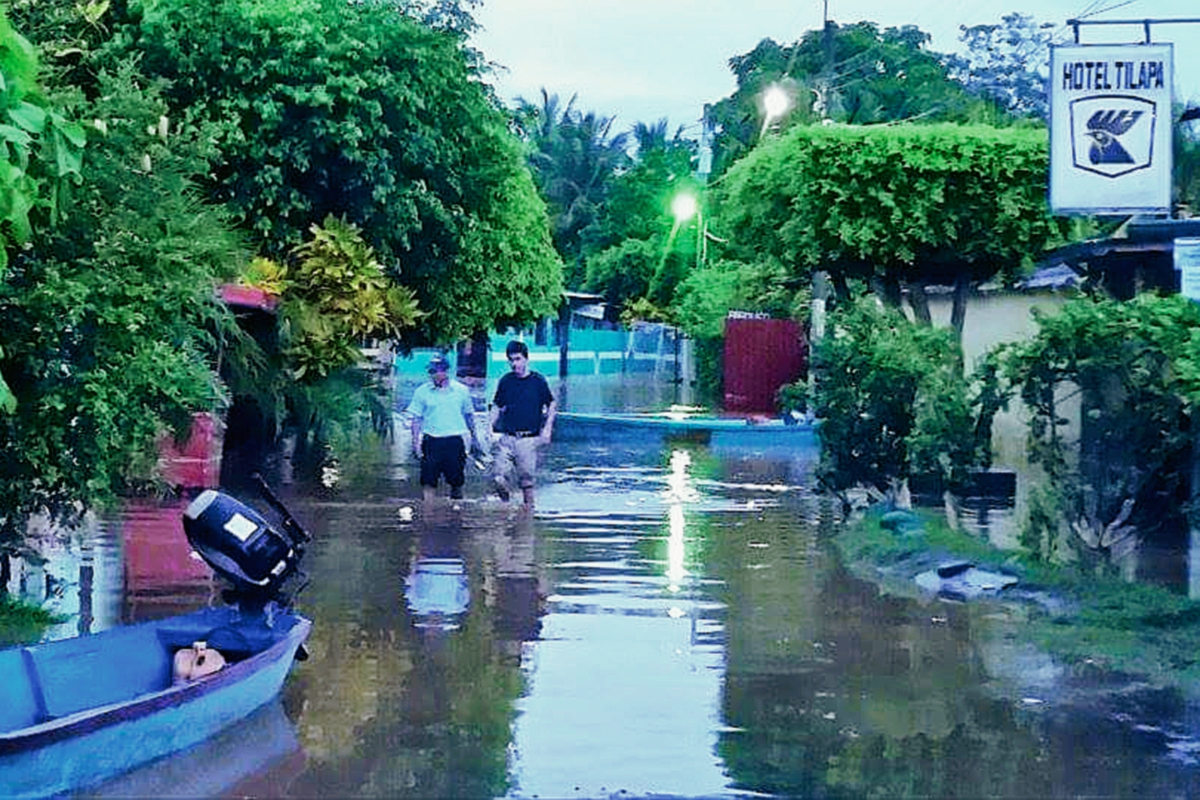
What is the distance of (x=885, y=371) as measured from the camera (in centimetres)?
1661

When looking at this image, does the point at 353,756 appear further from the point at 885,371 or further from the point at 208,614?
the point at 885,371

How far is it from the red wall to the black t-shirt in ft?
71.4

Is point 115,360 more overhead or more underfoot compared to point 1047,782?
more overhead

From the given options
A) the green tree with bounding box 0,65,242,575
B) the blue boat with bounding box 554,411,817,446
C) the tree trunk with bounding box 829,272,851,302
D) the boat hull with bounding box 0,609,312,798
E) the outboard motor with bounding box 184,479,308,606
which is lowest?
the boat hull with bounding box 0,609,312,798

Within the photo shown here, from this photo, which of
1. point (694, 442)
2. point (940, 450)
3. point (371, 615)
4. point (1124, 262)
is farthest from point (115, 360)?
point (694, 442)

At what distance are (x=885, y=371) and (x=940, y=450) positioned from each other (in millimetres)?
1126

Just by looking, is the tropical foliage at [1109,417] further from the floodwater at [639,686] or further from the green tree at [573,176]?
the green tree at [573,176]

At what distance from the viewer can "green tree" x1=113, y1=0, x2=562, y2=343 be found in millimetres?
21188

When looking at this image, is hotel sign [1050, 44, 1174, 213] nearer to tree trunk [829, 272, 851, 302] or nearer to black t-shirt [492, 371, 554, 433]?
black t-shirt [492, 371, 554, 433]

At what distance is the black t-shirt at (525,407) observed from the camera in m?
19.2

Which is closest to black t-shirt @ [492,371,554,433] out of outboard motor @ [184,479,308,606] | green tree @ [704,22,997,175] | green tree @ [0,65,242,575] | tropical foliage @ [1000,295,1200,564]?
tropical foliage @ [1000,295,1200,564]

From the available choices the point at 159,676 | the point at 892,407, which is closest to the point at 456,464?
the point at 892,407

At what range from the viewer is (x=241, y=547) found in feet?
32.1

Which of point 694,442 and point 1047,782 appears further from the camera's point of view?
point 694,442
